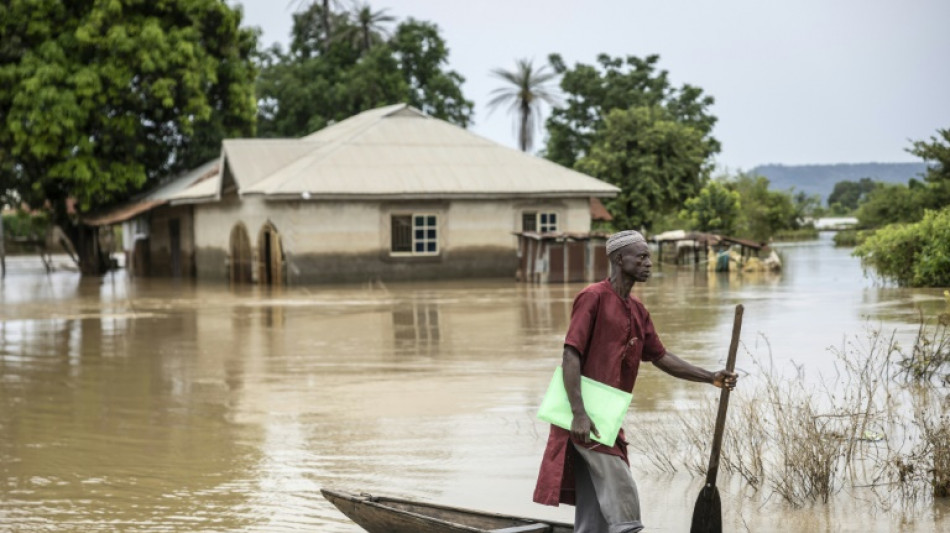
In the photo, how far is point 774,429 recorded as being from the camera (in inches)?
374

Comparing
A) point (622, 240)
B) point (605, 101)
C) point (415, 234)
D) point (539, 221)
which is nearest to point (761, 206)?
point (605, 101)

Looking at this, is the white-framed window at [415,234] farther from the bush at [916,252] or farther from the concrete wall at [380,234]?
the bush at [916,252]

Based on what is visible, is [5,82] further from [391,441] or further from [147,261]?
[391,441]

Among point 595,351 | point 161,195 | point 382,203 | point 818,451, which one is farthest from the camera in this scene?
point 161,195

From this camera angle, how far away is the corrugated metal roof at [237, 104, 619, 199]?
33.5 metres

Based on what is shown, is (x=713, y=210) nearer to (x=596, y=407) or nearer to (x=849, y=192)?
(x=596, y=407)

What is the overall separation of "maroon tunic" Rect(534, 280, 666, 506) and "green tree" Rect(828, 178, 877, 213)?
13279 centimetres

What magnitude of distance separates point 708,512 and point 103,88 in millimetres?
35300

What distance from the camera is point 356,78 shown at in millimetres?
52281

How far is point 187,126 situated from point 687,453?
33853 mm

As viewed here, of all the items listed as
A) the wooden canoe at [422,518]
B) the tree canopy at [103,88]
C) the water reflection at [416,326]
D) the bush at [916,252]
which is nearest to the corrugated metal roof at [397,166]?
the tree canopy at [103,88]

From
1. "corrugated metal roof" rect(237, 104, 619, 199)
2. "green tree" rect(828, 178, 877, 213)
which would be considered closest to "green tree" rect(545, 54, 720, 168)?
"corrugated metal roof" rect(237, 104, 619, 199)

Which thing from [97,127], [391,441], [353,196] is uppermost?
[97,127]

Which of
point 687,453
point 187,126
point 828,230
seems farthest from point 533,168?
point 828,230
